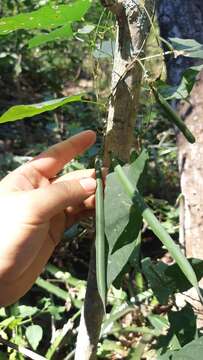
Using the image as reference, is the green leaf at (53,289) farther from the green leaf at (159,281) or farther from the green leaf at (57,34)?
the green leaf at (57,34)

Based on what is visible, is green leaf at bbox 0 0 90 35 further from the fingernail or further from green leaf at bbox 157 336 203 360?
green leaf at bbox 157 336 203 360

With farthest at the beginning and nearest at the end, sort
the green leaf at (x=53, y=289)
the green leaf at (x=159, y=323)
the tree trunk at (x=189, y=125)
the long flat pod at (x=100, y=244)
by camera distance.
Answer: the green leaf at (x=53, y=289) → the tree trunk at (x=189, y=125) → the green leaf at (x=159, y=323) → the long flat pod at (x=100, y=244)

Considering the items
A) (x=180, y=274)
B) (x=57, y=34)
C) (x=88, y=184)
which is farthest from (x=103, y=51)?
(x=180, y=274)

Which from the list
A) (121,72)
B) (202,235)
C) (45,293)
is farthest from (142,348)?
(121,72)

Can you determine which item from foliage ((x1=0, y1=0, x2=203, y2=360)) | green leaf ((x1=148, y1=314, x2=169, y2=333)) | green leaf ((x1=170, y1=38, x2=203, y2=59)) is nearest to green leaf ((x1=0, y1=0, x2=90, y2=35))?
foliage ((x1=0, y1=0, x2=203, y2=360))

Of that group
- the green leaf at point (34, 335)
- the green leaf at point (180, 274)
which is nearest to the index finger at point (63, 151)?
the green leaf at point (180, 274)

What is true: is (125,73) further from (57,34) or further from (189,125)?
(189,125)
